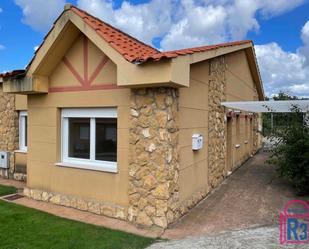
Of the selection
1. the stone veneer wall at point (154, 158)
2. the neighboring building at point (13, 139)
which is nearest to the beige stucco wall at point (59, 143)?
the stone veneer wall at point (154, 158)

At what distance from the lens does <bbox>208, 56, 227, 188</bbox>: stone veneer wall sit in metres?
12.6

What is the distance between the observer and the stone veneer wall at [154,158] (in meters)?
8.29

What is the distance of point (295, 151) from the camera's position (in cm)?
1173

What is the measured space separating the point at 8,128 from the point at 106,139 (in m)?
8.70

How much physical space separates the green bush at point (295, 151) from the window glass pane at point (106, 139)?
7.45 m

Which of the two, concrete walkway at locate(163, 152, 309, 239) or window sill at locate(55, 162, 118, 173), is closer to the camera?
concrete walkway at locate(163, 152, 309, 239)

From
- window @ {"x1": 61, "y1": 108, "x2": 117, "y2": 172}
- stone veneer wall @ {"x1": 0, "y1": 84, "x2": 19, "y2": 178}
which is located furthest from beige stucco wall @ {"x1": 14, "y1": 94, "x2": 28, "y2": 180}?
window @ {"x1": 61, "y1": 108, "x2": 117, "y2": 172}

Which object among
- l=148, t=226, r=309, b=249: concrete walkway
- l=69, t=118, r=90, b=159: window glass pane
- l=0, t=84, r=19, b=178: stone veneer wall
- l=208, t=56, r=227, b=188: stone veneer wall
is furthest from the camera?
l=0, t=84, r=19, b=178: stone veneer wall

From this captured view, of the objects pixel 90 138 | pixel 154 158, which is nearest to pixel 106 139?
pixel 90 138

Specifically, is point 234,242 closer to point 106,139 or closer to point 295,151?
point 106,139

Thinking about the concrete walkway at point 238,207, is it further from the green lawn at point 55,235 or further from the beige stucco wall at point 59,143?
the beige stucco wall at point 59,143

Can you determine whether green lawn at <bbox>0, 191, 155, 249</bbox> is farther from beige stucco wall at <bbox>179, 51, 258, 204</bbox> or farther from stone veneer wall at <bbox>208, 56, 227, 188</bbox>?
stone veneer wall at <bbox>208, 56, 227, 188</bbox>

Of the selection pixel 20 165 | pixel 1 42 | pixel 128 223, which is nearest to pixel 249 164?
pixel 128 223

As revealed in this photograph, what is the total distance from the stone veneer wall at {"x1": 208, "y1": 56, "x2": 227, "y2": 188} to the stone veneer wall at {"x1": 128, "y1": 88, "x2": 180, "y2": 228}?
4.28 meters
